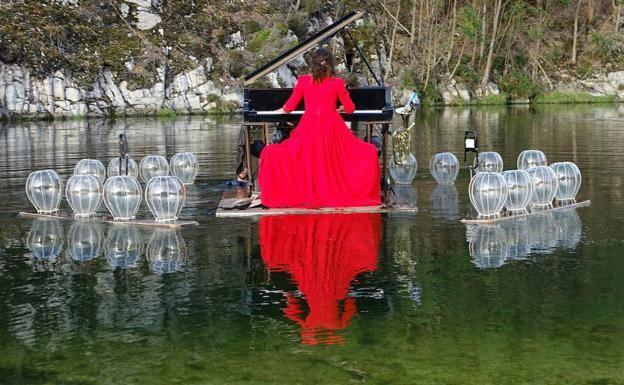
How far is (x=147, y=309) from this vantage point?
Answer: 7668mm

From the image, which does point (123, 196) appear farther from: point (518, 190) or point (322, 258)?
point (518, 190)

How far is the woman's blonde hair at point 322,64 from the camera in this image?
41.0ft

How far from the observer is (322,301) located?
7.84 meters

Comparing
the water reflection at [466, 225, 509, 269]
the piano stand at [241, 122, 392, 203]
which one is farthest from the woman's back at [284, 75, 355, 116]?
the water reflection at [466, 225, 509, 269]

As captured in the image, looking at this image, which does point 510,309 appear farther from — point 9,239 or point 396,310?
point 9,239

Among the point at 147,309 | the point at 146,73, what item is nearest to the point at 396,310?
the point at 147,309

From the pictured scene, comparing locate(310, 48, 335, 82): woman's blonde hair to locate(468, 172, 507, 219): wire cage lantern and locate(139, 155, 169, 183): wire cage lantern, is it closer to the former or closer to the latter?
locate(468, 172, 507, 219): wire cage lantern

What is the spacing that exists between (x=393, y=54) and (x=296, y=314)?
142 feet

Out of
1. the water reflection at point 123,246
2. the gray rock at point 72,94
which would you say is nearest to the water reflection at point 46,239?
the water reflection at point 123,246

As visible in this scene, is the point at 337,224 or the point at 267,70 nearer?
the point at 337,224

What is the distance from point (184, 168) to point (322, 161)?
3957 millimetres

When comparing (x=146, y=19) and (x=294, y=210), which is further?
(x=146, y=19)

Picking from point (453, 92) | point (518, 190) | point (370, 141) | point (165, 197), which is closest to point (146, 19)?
point (453, 92)

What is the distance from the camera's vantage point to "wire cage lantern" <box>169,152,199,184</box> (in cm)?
1570
